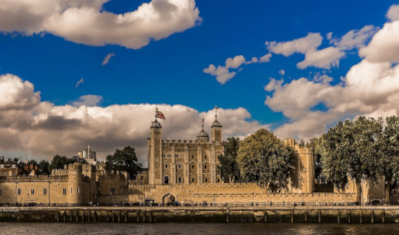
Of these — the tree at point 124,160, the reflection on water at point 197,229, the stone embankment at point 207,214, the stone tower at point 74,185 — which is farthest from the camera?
the tree at point 124,160

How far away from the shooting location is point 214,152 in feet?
383

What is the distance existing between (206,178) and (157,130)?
1431cm

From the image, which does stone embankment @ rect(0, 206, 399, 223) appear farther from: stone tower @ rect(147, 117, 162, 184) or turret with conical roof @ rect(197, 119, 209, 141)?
turret with conical roof @ rect(197, 119, 209, 141)

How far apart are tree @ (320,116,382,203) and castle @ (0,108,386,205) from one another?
812 centimetres

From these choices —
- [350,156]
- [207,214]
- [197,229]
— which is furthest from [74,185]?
[350,156]

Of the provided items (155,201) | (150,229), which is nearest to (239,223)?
(150,229)

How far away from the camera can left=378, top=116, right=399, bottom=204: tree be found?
69.9 metres

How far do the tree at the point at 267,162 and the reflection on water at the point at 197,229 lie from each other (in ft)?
60.0

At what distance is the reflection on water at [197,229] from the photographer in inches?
2203

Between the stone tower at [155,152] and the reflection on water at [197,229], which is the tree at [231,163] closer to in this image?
the stone tower at [155,152]

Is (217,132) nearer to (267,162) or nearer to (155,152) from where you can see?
(155,152)

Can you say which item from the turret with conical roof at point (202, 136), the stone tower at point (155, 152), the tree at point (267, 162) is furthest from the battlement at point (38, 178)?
the turret with conical roof at point (202, 136)

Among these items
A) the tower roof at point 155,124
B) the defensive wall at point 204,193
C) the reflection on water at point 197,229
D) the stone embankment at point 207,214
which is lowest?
the reflection on water at point 197,229

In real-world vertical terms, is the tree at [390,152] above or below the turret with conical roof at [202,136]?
below
